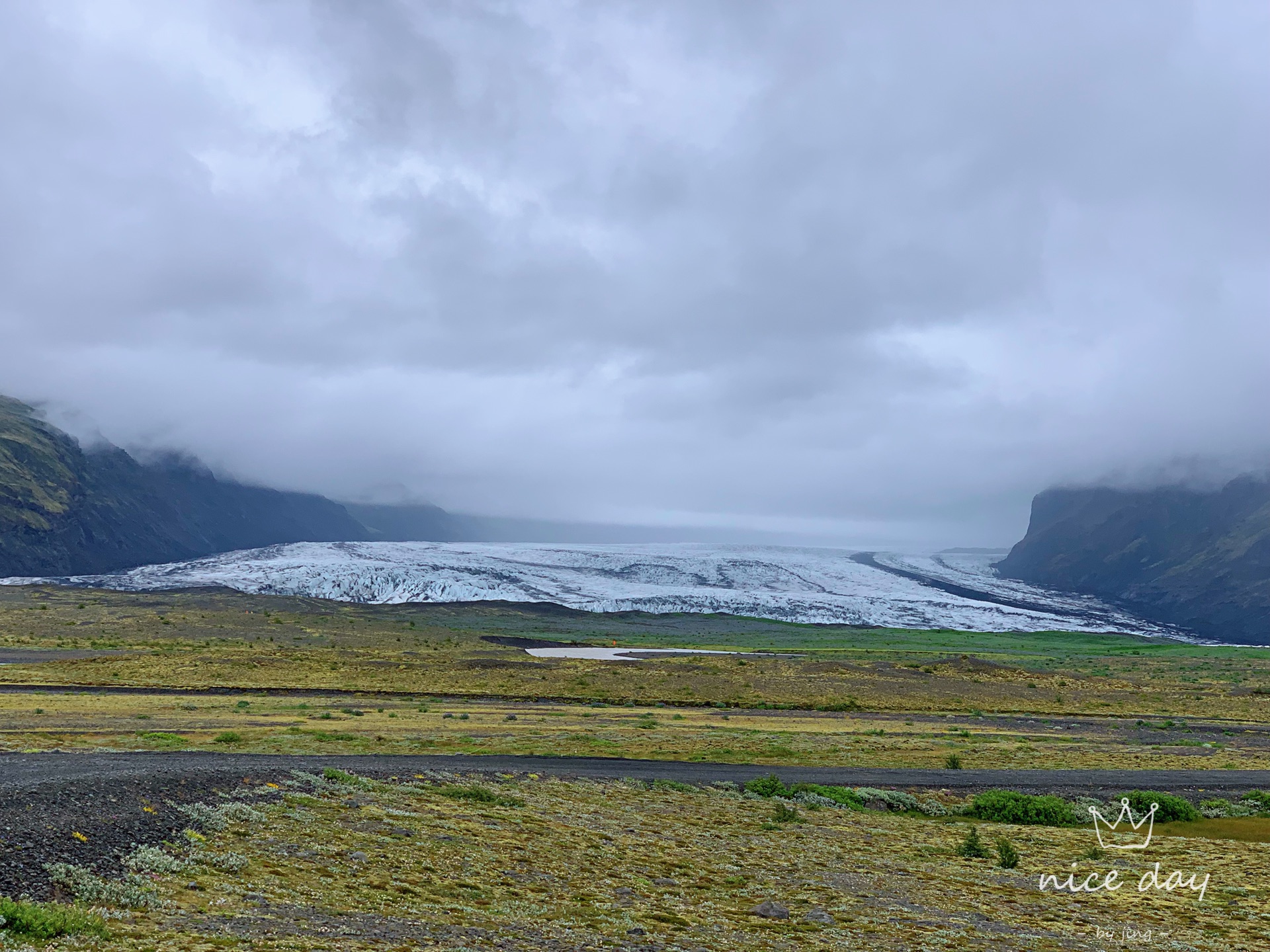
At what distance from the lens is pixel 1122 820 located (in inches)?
861

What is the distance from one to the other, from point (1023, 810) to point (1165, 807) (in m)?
5.08

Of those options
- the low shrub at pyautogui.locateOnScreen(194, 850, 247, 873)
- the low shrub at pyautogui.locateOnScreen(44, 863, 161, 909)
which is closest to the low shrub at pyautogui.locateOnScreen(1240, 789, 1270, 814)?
the low shrub at pyautogui.locateOnScreen(194, 850, 247, 873)

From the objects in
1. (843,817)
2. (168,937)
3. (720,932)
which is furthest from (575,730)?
(168,937)

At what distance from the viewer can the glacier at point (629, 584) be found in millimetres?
142625

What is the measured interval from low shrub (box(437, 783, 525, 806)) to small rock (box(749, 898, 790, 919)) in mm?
8369

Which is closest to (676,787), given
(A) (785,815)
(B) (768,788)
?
(B) (768,788)

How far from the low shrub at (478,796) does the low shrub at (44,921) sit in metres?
11.2

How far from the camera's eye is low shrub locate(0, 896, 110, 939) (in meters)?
7.43

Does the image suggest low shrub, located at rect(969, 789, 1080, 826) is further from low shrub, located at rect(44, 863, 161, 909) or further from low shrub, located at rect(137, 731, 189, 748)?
low shrub, located at rect(137, 731, 189, 748)

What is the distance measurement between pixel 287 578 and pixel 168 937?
15082cm

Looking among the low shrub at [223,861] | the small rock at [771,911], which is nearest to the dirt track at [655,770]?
the low shrub at [223,861]

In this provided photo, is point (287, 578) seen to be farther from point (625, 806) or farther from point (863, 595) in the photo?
point (625, 806)

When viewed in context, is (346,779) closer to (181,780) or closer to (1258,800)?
(181,780)

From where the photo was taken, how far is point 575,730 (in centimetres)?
3575
